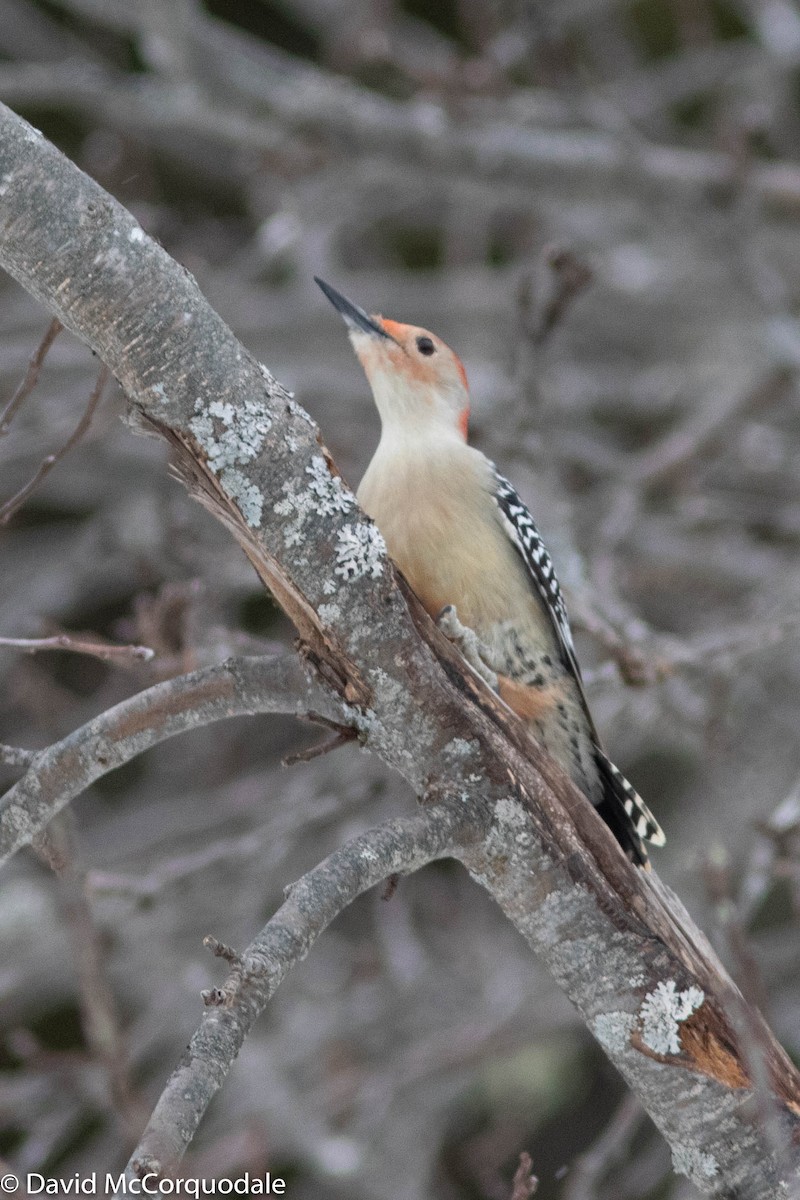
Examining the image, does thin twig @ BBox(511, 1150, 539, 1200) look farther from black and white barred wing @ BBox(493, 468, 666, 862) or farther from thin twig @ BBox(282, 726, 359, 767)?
black and white barred wing @ BBox(493, 468, 666, 862)

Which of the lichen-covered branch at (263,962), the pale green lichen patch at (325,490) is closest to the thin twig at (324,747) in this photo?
the lichen-covered branch at (263,962)

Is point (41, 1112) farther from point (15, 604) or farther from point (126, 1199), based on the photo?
point (126, 1199)

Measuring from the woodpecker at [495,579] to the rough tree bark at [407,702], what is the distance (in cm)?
91

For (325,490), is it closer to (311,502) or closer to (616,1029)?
(311,502)

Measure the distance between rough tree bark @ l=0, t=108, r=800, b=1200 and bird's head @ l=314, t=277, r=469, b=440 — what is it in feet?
6.68

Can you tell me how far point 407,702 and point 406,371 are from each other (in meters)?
2.35

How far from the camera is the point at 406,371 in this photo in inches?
197

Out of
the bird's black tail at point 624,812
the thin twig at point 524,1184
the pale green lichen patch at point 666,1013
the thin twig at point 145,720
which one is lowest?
the thin twig at point 524,1184

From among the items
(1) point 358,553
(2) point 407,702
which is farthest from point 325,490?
(2) point 407,702

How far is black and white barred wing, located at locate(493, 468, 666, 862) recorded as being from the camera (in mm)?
4129

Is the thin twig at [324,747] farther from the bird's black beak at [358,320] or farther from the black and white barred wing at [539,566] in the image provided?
the bird's black beak at [358,320]

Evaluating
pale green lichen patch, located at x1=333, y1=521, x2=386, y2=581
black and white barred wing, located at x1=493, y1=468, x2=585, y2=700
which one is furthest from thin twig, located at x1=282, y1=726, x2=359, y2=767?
black and white barred wing, located at x1=493, y1=468, x2=585, y2=700

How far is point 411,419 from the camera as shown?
15.9ft

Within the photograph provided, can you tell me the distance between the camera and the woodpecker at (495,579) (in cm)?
417
